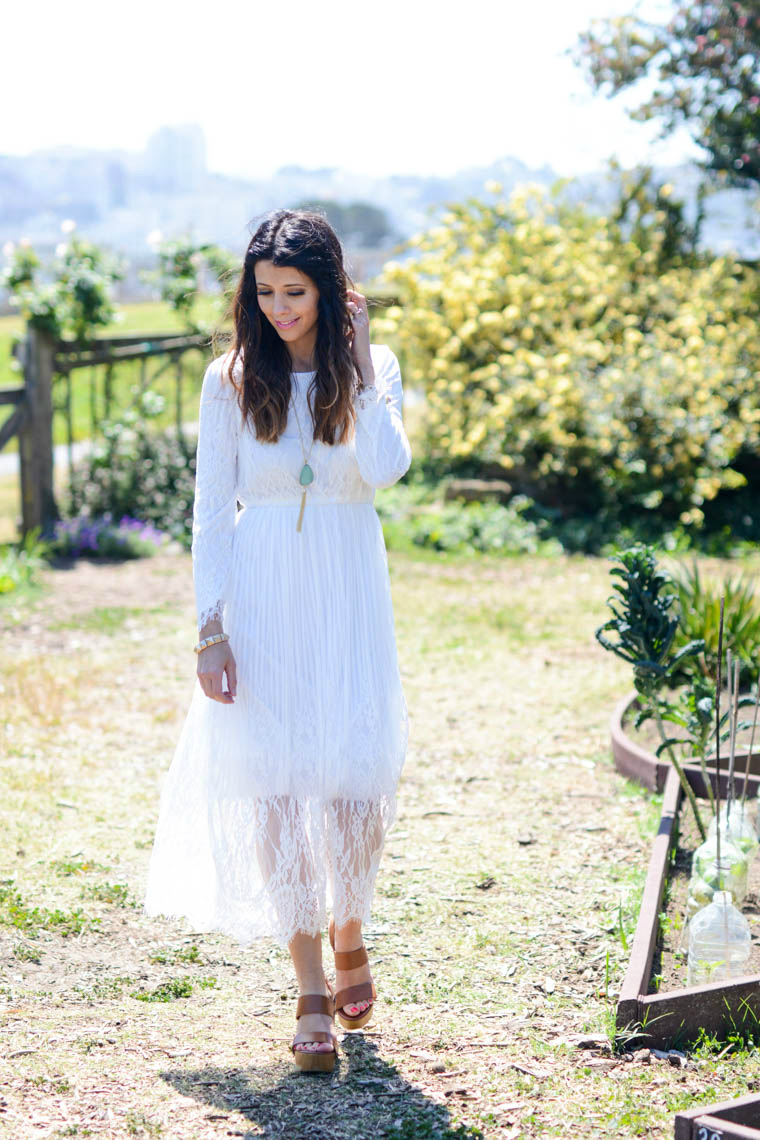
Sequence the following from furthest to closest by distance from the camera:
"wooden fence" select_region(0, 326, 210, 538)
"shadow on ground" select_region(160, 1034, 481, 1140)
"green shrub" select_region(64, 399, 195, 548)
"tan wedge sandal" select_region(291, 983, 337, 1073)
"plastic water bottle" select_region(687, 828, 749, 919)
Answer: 1. "green shrub" select_region(64, 399, 195, 548)
2. "wooden fence" select_region(0, 326, 210, 538)
3. "plastic water bottle" select_region(687, 828, 749, 919)
4. "tan wedge sandal" select_region(291, 983, 337, 1073)
5. "shadow on ground" select_region(160, 1034, 481, 1140)

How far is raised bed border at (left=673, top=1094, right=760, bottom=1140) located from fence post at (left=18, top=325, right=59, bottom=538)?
7642 millimetres

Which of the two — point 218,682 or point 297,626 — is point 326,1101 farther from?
point 297,626

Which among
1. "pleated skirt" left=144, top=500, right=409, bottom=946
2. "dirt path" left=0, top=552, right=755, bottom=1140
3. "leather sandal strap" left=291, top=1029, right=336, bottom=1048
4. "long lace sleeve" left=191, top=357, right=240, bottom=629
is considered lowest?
"dirt path" left=0, top=552, right=755, bottom=1140

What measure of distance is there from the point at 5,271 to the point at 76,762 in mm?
5300

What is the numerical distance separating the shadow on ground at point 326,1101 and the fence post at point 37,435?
6904 millimetres

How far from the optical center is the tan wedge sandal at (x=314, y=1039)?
280 cm

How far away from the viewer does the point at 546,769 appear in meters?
5.12

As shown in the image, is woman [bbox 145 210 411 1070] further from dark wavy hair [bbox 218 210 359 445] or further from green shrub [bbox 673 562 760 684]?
green shrub [bbox 673 562 760 684]

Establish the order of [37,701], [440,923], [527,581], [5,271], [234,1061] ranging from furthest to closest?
[5,271]
[527,581]
[37,701]
[440,923]
[234,1061]

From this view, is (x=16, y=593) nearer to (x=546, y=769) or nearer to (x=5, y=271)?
(x=5, y=271)

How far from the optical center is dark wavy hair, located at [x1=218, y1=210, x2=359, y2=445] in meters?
2.83

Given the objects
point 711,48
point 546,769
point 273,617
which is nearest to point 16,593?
point 546,769

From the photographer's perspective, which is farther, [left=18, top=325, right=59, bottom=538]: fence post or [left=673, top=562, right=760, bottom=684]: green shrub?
[left=18, top=325, right=59, bottom=538]: fence post

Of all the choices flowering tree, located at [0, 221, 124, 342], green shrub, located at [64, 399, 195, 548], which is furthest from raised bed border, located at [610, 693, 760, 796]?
flowering tree, located at [0, 221, 124, 342]
